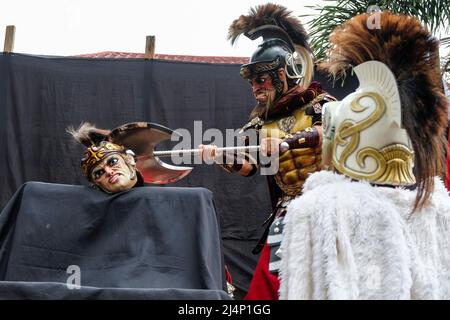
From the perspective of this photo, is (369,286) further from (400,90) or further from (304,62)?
(304,62)

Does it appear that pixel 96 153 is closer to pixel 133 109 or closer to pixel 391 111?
pixel 133 109

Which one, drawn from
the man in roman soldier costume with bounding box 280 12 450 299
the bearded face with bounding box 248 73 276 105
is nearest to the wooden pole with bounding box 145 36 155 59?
the bearded face with bounding box 248 73 276 105

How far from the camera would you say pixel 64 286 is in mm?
2713

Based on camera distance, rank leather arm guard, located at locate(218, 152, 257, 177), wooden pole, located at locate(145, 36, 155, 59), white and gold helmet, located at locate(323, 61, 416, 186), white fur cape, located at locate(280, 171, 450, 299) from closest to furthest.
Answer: white fur cape, located at locate(280, 171, 450, 299) < white and gold helmet, located at locate(323, 61, 416, 186) < leather arm guard, located at locate(218, 152, 257, 177) < wooden pole, located at locate(145, 36, 155, 59)

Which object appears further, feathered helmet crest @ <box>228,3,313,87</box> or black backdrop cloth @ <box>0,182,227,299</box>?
feathered helmet crest @ <box>228,3,313,87</box>

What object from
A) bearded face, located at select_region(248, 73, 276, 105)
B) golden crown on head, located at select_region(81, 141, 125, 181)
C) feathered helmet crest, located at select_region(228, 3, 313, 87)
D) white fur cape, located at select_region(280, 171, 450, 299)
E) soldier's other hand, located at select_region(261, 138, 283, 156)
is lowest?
white fur cape, located at select_region(280, 171, 450, 299)

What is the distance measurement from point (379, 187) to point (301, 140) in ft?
4.98

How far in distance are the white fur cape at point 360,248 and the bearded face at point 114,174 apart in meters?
1.42

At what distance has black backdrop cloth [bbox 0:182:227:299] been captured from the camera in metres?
2.99

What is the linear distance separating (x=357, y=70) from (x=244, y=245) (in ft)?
8.97

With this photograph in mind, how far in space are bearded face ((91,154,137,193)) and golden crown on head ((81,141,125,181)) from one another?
26mm

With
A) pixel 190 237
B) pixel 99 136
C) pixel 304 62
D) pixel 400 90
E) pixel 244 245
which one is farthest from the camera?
pixel 244 245

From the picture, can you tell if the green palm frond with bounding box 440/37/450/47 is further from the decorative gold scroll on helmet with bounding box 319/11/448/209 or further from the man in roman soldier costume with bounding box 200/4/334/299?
the decorative gold scroll on helmet with bounding box 319/11/448/209

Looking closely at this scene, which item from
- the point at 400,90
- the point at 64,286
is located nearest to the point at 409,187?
the point at 400,90
